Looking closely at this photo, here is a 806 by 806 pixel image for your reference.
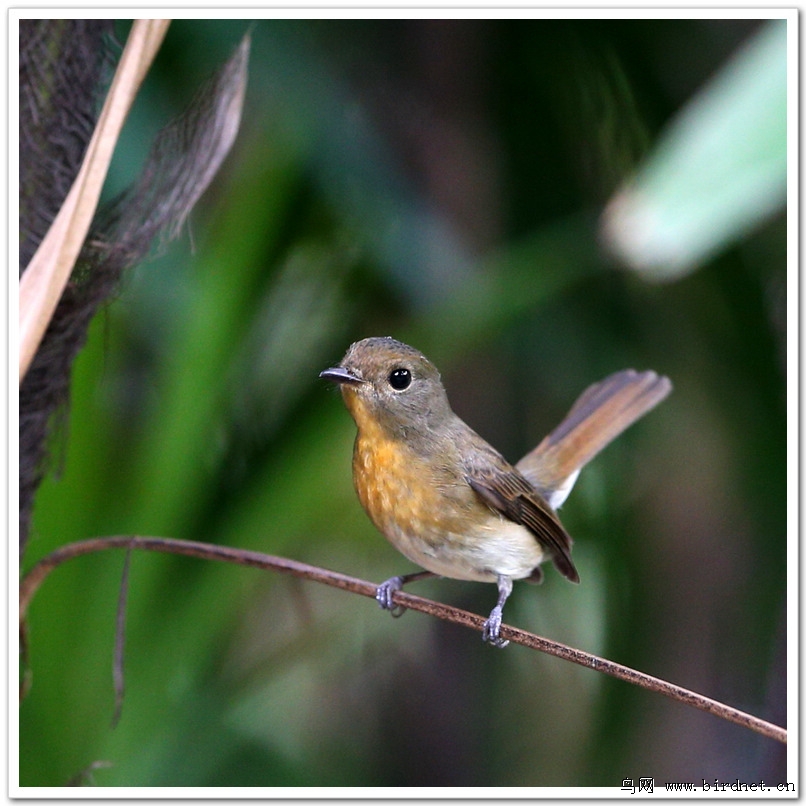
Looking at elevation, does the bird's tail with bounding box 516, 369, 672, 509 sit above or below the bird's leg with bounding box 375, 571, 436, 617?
above

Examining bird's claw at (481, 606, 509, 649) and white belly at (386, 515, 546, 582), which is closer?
bird's claw at (481, 606, 509, 649)

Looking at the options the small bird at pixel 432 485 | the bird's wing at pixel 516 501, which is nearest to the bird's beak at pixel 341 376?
the small bird at pixel 432 485

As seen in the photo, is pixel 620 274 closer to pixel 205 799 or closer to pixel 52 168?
pixel 52 168

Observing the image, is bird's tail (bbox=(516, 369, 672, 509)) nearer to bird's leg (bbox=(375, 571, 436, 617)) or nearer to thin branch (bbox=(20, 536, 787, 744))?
bird's leg (bbox=(375, 571, 436, 617))

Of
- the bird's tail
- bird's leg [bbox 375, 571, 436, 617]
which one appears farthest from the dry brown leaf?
the bird's tail

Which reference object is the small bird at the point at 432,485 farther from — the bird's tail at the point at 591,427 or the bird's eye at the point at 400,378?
the bird's tail at the point at 591,427

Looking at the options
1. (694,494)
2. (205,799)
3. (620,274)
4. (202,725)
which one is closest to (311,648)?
(202,725)
